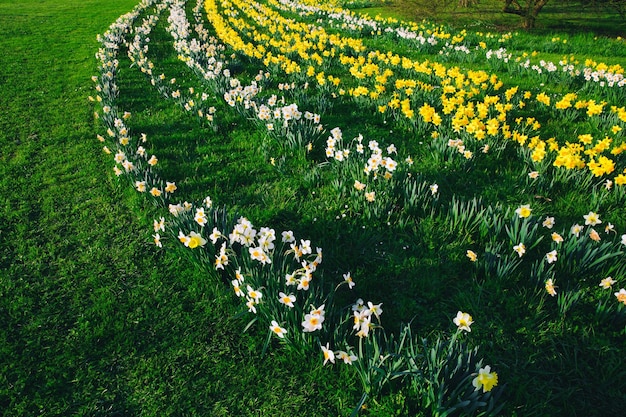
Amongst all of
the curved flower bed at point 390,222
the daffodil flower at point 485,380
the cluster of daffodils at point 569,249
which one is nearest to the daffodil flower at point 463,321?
the curved flower bed at point 390,222

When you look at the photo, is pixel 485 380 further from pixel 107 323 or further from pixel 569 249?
pixel 107 323

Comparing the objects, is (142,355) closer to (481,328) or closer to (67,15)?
(481,328)

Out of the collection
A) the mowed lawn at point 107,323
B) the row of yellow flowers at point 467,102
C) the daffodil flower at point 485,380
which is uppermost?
the row of yellow flowers at point 467,102

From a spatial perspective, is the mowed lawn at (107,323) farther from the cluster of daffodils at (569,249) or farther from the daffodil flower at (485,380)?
the cluster of daffodils at (569,249)

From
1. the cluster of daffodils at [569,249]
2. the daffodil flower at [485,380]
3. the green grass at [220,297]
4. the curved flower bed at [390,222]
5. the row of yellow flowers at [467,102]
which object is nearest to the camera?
the daffodil flower at [485,380]

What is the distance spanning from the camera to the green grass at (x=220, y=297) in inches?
97.2

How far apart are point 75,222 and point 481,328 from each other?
4.15m

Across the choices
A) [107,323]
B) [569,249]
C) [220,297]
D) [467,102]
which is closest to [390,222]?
[569,249]

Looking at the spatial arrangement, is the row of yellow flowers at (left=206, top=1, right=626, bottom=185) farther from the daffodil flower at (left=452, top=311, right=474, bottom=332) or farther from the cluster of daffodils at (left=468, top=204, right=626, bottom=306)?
the daffodil flower at (left=452, top=311, right=474, bottom=332)

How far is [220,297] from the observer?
3.14m

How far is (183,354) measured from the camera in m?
2.76

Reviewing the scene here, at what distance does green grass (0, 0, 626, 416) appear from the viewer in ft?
8.10

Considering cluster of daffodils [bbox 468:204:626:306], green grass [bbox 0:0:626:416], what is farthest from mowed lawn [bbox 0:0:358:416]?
cluster of daffodils [bbox 468:204:626:306]

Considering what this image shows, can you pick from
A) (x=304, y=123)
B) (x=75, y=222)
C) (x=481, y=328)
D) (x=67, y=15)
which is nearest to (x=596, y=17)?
(x=304, y=123)
